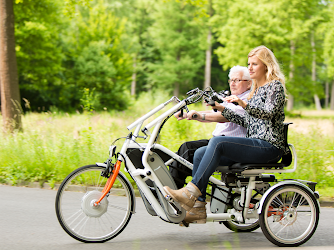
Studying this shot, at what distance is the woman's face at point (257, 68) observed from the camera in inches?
155

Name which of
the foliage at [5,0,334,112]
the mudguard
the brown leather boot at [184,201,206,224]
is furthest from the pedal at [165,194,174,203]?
the foliage at [5,0,334,112]

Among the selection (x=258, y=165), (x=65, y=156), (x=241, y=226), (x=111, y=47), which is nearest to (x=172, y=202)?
(x=258, y=165)

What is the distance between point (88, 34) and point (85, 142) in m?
23.4

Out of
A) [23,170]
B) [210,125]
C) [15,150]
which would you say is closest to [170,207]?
[23,170]

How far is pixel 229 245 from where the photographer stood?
3965 mm

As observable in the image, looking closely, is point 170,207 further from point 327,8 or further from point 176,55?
point 176,55

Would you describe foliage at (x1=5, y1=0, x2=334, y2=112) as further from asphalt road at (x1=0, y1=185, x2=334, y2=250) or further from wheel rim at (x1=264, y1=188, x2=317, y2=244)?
wheel rim at (x1=264, y1=188, x2=317, y2=244)

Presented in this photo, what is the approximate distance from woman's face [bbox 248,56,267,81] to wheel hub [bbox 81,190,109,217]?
1.90 meters

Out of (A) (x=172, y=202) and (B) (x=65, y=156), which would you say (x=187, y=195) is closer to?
(A) (x=172, y=202)

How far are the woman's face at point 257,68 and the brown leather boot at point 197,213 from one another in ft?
4.40

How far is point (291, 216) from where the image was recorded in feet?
13.1

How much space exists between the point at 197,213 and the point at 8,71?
788cm

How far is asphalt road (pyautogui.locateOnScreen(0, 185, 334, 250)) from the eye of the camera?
3852 mm

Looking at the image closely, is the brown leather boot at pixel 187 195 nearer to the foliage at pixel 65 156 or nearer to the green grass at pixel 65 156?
the green grass at pixel 65 156
